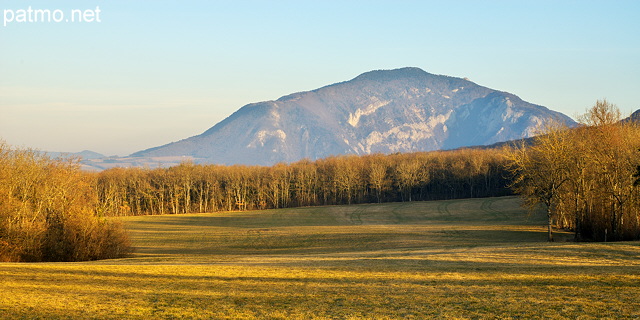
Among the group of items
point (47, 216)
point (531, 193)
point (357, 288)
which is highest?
point (531, 193)

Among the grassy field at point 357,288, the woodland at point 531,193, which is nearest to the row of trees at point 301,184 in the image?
the woodland at point 531,193

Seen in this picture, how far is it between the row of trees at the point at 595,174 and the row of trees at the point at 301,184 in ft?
248

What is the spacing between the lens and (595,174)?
51.0 meters

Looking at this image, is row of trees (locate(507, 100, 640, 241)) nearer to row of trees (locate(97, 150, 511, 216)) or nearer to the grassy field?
the grassy field

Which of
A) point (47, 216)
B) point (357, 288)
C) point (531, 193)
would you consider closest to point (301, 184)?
point (531, 193)

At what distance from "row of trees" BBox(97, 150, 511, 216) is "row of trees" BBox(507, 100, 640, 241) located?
75.6m

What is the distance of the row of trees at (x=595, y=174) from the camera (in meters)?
47.5

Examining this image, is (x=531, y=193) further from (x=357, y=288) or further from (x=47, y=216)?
(x=47, y=216)

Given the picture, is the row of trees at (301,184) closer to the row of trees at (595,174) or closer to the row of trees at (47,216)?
the row of trees at (595,174)

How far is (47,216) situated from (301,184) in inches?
3675

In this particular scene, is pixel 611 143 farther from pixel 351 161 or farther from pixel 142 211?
pixel 142 211

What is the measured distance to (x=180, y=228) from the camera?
8512 centimetres

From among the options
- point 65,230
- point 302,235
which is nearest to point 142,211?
point 302,235

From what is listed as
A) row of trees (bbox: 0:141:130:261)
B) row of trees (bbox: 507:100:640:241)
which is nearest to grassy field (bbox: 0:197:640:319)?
row of trees (bbox: 507:100:640:241)
